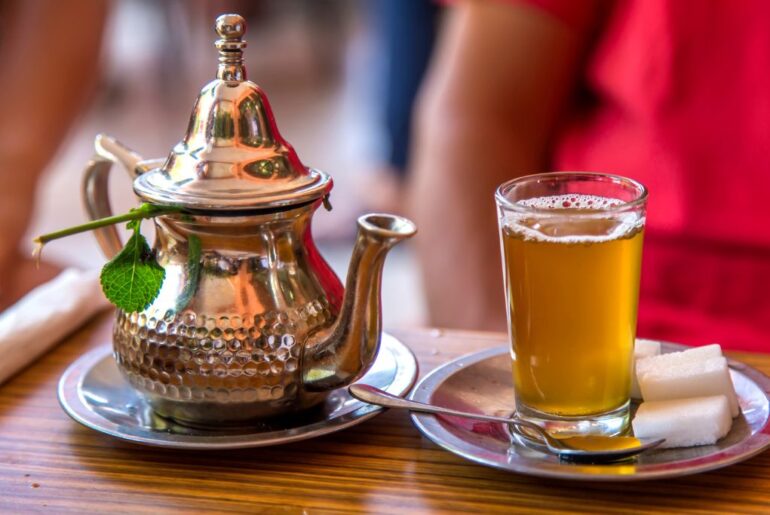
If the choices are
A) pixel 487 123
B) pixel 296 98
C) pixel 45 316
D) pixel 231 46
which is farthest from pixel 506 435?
pixel 296 98

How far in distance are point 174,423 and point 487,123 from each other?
0.69m

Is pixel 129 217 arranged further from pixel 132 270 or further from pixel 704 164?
pixel 704 164

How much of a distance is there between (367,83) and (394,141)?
2141 mm

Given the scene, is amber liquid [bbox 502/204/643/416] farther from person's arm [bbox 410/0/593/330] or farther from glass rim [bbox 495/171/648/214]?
person's arm [bbox 410/0/593/330]

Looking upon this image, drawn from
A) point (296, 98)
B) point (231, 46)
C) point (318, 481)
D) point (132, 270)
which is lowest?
point (296, 98)

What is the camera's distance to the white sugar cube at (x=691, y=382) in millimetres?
606

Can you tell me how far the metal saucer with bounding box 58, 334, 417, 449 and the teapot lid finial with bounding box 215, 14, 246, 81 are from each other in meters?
0.21

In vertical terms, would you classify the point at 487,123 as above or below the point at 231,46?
below

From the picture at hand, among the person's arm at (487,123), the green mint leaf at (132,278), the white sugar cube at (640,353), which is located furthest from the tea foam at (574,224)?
the person's arm at (487,123)

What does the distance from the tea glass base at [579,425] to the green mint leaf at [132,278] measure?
233 millimetres

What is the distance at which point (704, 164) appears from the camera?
1.04m

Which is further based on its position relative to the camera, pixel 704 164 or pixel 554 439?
pixel 704 164

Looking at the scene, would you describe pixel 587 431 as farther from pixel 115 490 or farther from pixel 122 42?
pixel 122 42

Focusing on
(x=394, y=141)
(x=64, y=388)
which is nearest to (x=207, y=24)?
(x=394, y=141)
